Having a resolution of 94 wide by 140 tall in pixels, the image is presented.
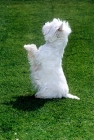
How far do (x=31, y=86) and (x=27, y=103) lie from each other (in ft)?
3.25

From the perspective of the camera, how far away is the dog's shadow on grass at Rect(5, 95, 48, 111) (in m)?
7.87

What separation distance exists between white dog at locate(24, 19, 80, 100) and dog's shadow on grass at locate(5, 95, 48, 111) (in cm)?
15

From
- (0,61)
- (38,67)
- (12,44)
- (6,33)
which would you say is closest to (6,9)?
(6,33)

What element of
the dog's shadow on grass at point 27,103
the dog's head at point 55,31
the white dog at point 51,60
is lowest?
the dog's shadow on grass at point 27,103

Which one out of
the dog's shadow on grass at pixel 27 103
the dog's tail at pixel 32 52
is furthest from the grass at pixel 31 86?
the dog's tail at pixel 32 52

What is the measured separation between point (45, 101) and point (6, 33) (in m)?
5.07

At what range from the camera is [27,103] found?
806 cm

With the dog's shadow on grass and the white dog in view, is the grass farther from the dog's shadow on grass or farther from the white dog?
the white dog

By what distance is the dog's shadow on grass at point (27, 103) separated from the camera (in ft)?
25.8

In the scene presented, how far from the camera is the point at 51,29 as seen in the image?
7805 millimetres

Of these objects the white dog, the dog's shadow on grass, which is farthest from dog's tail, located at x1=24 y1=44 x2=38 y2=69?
the dog's shadow on grass

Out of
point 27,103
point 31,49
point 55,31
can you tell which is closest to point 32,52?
point 31,49

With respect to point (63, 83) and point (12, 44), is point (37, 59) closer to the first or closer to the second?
point (63, 83)

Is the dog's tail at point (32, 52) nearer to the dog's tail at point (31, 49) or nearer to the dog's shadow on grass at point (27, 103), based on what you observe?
the dog's tail at point (31, 49)
